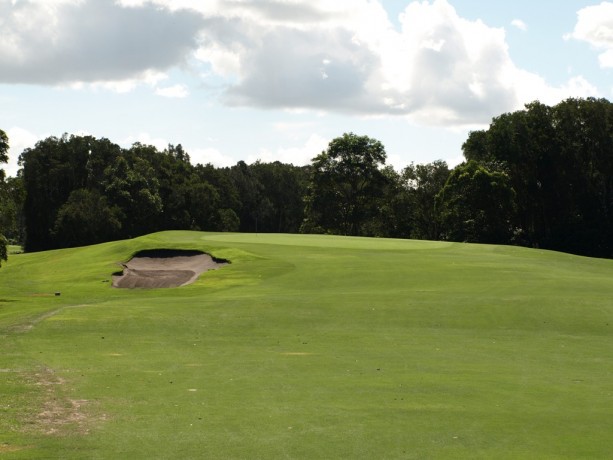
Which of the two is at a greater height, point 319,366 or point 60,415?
point 60,415

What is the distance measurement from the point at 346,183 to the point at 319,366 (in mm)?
106520

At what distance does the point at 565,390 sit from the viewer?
1794 cm

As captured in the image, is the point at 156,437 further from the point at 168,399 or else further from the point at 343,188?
the point at 343,188

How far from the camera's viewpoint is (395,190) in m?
128

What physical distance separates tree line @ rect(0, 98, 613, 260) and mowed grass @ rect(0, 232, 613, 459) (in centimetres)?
5719

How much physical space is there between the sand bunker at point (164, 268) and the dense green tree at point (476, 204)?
53031 mm

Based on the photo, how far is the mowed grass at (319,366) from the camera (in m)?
13.0

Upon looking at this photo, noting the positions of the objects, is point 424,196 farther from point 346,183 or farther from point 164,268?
point 164,268

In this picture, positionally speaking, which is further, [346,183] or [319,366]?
[346,183]

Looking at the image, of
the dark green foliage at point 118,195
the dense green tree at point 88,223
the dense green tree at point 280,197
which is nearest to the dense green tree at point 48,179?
the dark green foliage at point 118,195

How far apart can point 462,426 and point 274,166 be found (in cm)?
16199

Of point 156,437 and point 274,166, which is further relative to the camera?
point 274,166

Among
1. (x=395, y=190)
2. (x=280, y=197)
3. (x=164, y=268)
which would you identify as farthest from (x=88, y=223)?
(x=280, y=197)

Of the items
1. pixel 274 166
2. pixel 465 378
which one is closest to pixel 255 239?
pixel 465 378
